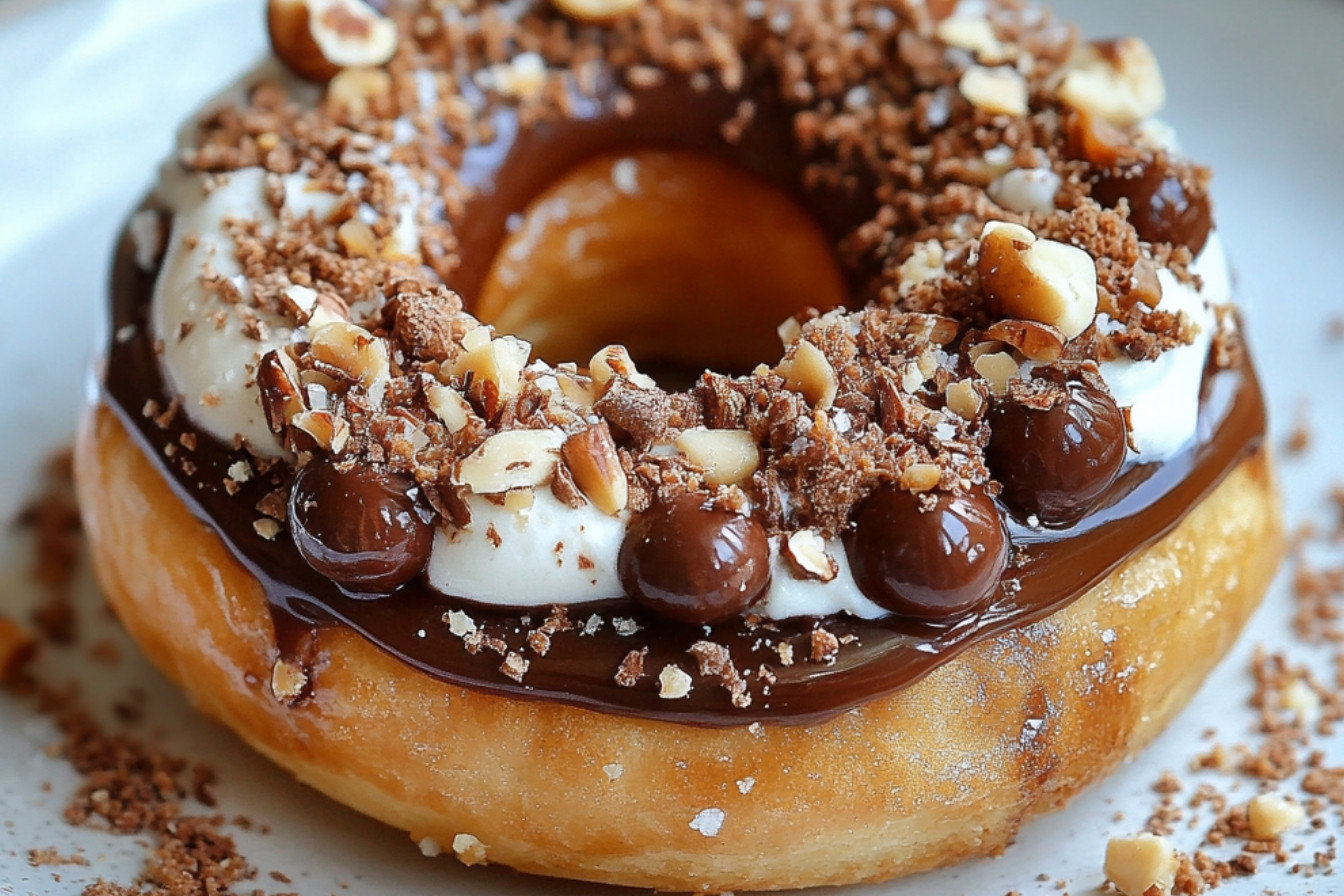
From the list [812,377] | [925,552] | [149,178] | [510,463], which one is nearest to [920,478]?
[925,552]

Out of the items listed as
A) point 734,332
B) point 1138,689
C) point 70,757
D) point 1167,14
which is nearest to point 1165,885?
point 1138,689

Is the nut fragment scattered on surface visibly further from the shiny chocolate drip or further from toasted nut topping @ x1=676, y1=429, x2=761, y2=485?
toasted nut topping @ x1=676, y1=429, x2=761, y2=485

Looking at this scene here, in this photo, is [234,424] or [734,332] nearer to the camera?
[234,424]

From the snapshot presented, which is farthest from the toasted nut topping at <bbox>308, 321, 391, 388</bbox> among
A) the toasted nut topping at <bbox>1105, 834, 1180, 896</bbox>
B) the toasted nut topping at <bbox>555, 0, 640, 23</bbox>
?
the toasted nut topping at <bbox>1105, 834, 1180, 896</bbox>

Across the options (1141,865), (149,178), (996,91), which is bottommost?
(149,178)

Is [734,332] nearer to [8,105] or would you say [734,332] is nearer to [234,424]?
[234,424]

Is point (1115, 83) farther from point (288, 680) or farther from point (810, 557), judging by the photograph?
point (288, 680)

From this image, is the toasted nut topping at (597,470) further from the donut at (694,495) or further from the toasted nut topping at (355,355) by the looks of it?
the toasted nut topping at (355,355)
